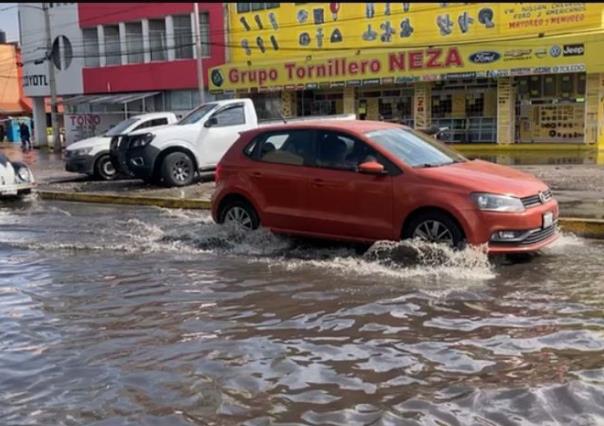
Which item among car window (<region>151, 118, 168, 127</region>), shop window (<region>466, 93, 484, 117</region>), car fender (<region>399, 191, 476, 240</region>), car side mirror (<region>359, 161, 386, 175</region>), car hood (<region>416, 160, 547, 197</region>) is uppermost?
shop window (<region>466, 93, 484, 117</region>)

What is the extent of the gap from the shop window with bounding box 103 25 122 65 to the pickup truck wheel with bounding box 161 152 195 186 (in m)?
27.1

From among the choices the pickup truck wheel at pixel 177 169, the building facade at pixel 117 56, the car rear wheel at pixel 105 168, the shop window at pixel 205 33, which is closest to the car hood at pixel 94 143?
the car rear wheel at pixel 105 168

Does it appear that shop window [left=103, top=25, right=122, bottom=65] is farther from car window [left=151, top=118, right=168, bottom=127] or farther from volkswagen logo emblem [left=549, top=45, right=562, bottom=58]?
volkswagen logo emblem [left=549, top=45, right=562, bottom=58]

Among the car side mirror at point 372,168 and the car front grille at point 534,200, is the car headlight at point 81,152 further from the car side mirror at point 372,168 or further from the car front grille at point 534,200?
the car front grille at point 534,200

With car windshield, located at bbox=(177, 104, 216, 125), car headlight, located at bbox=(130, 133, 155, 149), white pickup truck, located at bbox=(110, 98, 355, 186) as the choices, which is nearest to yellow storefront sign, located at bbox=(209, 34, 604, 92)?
white pickup truck, located at bbox=(110, 98, 355, 186)

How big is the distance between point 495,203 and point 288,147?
2730mm

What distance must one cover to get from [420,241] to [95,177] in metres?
14.0

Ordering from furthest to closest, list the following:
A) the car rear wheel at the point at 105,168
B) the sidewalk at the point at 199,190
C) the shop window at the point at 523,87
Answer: the shop window at the point at 523,87 → the car rear wheel at the point at 105,168 → the sidewalk at the point at 199,190

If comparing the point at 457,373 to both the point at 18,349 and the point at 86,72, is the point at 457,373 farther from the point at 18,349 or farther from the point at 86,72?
the point at 86,72

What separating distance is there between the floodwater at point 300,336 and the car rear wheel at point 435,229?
0.15 m

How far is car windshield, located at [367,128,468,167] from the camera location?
27.4 feet

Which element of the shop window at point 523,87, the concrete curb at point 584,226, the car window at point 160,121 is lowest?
the concrete curb at point 584,226

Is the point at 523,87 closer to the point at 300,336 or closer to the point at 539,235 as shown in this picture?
the point at 539,235

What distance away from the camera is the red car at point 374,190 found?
7629 millimetres
